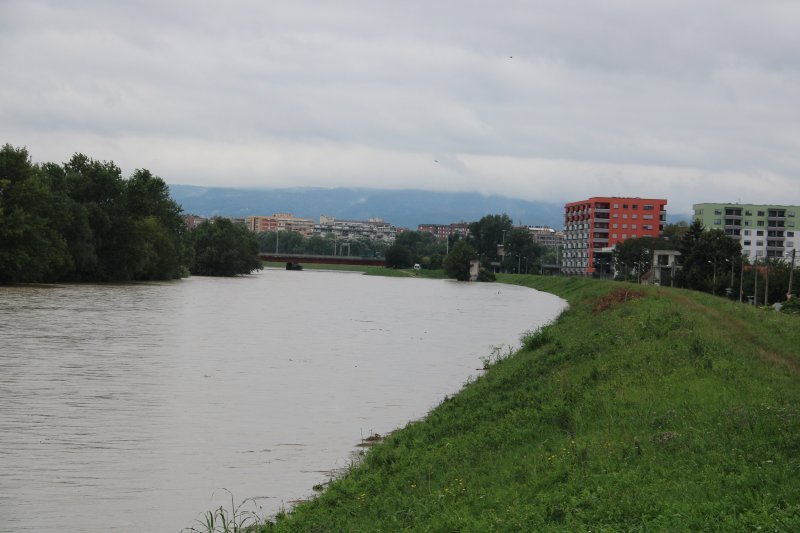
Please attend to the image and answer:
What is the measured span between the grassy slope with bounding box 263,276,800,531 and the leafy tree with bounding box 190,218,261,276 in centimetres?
13999

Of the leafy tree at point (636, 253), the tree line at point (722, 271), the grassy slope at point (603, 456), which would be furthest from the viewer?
the leafy tree at point (636, 253)

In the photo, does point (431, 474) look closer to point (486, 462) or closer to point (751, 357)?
point (486, 462)

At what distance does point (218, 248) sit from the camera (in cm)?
16325

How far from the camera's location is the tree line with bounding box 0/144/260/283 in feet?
287

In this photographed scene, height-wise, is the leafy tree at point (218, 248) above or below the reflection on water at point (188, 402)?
above

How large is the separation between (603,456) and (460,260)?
176104mm

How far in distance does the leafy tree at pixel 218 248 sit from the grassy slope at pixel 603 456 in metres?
140

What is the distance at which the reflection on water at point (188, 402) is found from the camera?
1672 centimetres

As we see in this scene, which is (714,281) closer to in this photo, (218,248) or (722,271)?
(722,271)

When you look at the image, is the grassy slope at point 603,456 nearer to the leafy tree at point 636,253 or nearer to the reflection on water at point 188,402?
the reflection on water at point 188,402

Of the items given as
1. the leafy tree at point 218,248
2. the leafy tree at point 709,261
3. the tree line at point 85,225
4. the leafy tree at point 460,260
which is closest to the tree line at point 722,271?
the leafy tree at point 709,261

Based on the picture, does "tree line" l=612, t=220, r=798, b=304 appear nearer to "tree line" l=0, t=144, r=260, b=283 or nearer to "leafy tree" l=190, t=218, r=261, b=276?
"tree line" l=0, t=144, r=260, b=283

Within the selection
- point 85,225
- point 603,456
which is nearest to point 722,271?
point 85,225

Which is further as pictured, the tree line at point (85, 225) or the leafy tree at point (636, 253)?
the leafy tree at point (636, 253)
